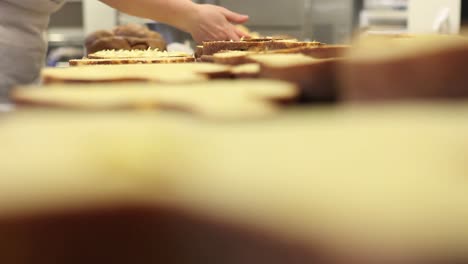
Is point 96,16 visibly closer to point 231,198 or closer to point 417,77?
point 417,77

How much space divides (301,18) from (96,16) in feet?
5.04

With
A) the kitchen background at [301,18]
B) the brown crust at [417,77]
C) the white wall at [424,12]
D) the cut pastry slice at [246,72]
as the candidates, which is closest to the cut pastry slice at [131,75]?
the cut pastry slice at [246,72]

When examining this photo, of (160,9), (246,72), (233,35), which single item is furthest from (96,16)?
(246,72)

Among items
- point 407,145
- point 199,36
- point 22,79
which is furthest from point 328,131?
point 199,36

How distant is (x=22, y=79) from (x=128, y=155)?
127 centimetres

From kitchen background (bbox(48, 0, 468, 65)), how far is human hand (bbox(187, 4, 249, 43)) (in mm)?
2096

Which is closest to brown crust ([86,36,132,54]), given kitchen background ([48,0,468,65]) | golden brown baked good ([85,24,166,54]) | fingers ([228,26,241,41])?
golden brown baked good ([85,24,166,54])

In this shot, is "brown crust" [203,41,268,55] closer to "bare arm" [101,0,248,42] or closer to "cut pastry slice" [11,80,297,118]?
"bare arm" [101,0,248,42]

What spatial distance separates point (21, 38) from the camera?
1.46m

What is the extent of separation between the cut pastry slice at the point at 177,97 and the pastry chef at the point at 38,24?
0.93m

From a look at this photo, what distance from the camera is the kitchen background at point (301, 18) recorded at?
4.02 meters

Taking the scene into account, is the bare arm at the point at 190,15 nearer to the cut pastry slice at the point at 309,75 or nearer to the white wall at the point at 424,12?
the cut pastry slice at the point at 309,75

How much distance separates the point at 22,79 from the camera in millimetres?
1424

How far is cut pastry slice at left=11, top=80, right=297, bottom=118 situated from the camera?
333 millimetres
